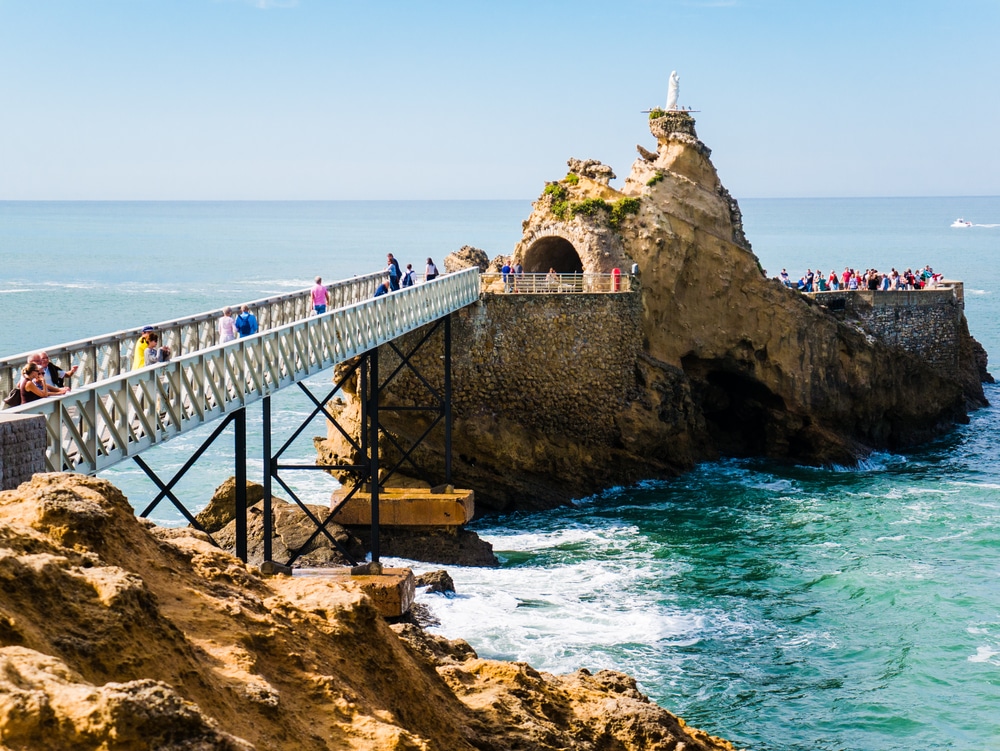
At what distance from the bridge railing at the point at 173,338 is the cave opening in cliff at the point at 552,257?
364 inches

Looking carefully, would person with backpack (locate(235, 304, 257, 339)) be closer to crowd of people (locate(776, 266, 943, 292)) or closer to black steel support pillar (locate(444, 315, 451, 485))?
black steel support pillar (locate(444, 315, 451, 485))

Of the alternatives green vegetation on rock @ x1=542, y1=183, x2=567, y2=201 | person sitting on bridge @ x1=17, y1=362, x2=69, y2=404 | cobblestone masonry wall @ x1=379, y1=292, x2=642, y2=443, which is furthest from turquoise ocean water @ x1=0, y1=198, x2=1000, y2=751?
person sitting on bridge @ x1=17, y1=362, x2=69, y2=404

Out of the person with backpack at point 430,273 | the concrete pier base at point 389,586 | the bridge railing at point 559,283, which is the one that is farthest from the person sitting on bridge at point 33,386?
the bridge railing at point 559,283

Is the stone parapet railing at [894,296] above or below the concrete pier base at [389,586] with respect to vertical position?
above

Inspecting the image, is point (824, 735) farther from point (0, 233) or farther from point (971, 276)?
point (0, 233)

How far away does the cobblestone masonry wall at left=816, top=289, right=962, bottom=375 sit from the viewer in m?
38.3

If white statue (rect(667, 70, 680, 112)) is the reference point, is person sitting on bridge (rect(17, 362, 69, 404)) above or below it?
below

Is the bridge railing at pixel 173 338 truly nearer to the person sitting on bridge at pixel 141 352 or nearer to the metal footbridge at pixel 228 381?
the metal footbridge at pixel 228 381

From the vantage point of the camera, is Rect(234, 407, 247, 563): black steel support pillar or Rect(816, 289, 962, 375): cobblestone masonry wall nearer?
Rect(234, 407, 247, 563): black steel support pillar

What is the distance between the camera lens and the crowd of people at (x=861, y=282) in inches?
1570

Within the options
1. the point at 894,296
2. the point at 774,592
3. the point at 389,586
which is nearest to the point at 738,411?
the point at 894,296

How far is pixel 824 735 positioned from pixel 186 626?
10841mm

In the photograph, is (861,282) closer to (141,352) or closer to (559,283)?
(559,283)

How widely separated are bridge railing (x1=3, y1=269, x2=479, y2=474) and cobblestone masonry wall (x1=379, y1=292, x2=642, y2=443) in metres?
6.64
